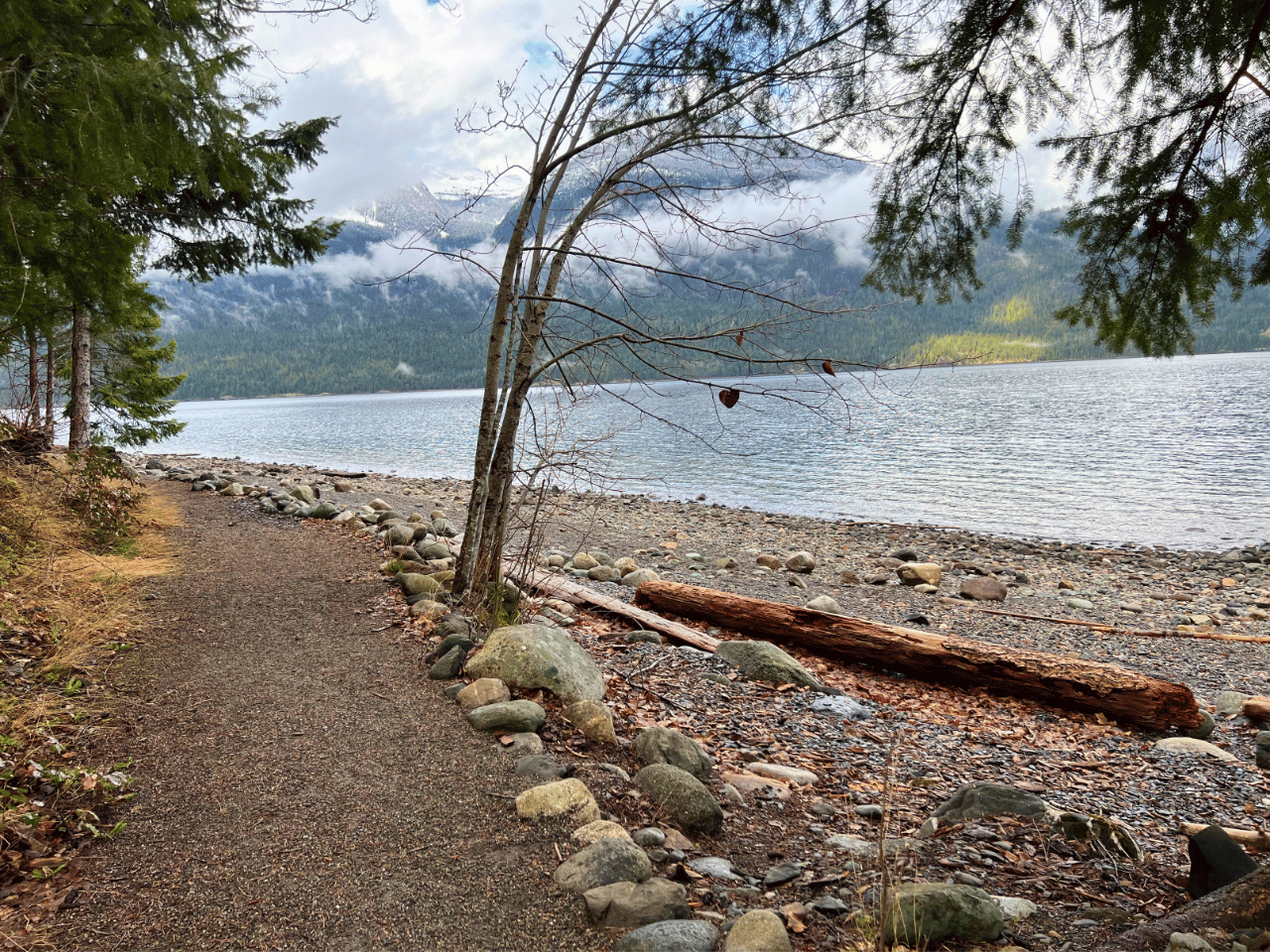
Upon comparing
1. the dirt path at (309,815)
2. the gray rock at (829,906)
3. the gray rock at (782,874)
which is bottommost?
the gray rock at (782,874)

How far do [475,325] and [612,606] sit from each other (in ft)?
11.2

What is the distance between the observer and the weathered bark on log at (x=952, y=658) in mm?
5543

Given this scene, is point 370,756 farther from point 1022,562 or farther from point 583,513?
point 583,513

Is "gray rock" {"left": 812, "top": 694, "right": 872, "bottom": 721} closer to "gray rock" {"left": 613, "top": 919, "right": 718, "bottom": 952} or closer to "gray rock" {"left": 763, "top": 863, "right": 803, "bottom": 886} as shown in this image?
"gray rock" {"left": 763, "top": 863, "right": 803, "bottom": 886}

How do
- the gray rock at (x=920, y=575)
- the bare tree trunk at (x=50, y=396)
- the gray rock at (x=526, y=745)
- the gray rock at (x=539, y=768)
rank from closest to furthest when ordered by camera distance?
the gray rock at (x=539, y=768), the gray rock at (x=526, y=745), the gray rock at (x=920, y=575), the bare tree trunk at (x=50, y=396)

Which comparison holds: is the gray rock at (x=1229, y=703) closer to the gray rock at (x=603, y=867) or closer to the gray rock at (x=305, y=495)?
the gray rock at (x=603, y=867)

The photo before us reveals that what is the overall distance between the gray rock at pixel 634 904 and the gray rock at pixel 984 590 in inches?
380

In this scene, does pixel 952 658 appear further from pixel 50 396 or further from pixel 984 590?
pixel 50 396

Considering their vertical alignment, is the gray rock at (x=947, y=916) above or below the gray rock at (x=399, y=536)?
below

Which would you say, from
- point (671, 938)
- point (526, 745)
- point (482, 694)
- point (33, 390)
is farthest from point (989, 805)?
point (33, 390)

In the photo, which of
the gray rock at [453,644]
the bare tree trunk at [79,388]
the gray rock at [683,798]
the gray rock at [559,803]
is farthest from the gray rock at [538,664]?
the bare tree trunk at [79,388]

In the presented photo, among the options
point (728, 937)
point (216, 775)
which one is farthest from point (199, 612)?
point (728, 937)

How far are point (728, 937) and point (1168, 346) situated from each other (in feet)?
13.0

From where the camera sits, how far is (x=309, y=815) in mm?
3295
